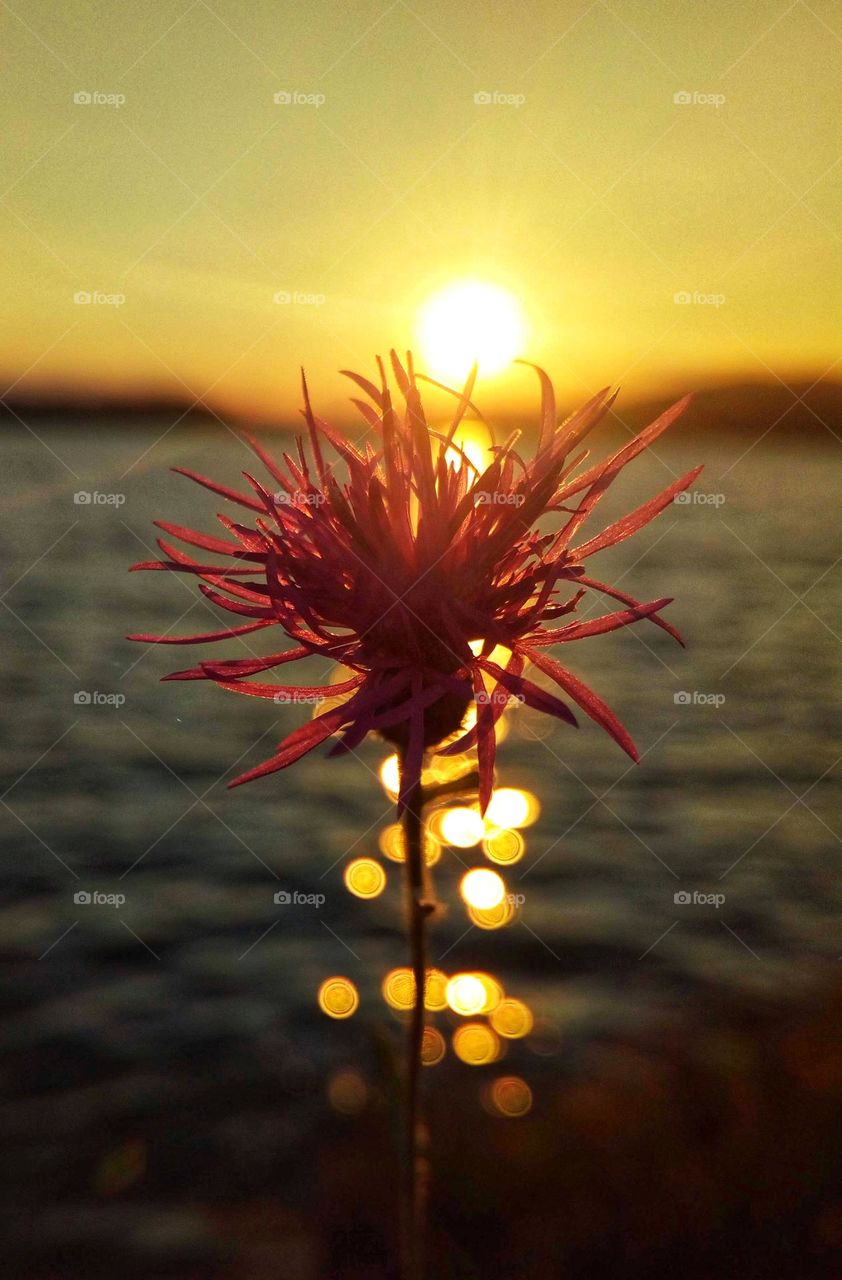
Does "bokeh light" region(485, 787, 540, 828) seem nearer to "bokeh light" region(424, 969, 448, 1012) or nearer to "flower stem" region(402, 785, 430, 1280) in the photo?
"bokeh light" region(424, 969, 448, 1012)

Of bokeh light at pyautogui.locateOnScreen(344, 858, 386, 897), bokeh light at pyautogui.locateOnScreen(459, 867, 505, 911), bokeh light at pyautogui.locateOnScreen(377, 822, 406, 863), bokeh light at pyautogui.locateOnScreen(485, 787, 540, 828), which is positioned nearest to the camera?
bokeh light at pyautogui.locateOnScreen(459, 867, 505, 911)

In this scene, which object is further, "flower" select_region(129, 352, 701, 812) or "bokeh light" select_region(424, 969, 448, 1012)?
"bokeh light" select_region(424, 969, 448, 1012)

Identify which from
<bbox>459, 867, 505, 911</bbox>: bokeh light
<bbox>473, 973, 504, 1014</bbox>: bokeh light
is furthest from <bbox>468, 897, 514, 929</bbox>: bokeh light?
<bbox>473, 973, 504, 1014</bbox>: bokeh light

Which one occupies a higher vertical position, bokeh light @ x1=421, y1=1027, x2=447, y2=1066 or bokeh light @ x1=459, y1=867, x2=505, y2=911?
bokeh light @ x1=459, y1=867, x2=505, y2=911

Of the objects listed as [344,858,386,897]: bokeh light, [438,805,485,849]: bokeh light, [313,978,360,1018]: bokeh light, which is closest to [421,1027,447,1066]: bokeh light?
[313,978,360,1018]: bokeh light

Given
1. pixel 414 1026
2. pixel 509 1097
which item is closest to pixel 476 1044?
pixel 509 1097

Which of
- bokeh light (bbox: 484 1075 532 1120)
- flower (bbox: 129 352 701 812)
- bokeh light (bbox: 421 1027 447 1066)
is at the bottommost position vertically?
bokeh light (bbox: 484 1075 532 1120)

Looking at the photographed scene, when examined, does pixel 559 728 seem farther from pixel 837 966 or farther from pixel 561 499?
pixel 561 499

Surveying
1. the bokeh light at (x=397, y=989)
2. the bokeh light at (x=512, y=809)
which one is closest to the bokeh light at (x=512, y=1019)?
the bokeh light at (x=397, y=989)

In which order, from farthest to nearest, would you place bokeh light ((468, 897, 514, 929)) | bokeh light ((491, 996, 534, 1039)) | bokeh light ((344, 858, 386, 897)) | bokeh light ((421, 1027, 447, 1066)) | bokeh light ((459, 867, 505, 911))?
1. bokeh light ((344, 858, 386, 897))
2. bokeh light ((459, 867, 505, 911))
3. bokeh light ((468, 897, 514, 929))
4. bokeh light ((491, 996, 534, 1039))
5. bokeh light ((421, 1027, 447, 1066))
